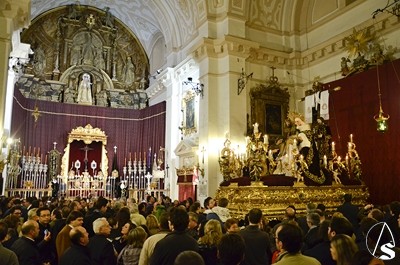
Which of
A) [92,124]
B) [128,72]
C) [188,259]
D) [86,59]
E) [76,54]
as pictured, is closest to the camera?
[188,259]

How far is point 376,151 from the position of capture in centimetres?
1180

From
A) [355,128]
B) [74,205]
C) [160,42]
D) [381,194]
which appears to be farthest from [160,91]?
[74,205]

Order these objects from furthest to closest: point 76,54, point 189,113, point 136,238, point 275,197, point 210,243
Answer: point 76,54 < point 189,113 < point 275,197 < point 210,243 < point 136,238

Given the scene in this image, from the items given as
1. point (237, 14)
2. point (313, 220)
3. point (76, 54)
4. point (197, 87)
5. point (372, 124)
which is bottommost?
point (313, 220)

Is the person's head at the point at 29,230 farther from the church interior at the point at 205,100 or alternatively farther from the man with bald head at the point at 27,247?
the church interior at the point at 205,100

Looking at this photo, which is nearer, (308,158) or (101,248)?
(101,248)

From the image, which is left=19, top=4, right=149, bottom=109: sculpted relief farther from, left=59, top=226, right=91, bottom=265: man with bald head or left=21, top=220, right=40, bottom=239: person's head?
left=59, top=226, right=91, bottom=265: man with bald head

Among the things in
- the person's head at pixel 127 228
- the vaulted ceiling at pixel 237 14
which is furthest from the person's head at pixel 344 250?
the vaulted ceiling at pixel 237 14

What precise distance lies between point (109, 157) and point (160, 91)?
4.97 m

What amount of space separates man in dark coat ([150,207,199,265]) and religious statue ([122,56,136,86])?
20.5 meters

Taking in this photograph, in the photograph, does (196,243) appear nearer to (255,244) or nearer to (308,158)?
(255,244)

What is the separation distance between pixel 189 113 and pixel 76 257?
13618mm

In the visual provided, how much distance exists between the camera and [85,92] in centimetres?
2169

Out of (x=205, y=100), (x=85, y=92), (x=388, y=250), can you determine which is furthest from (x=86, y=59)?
(x=388, y=250)
